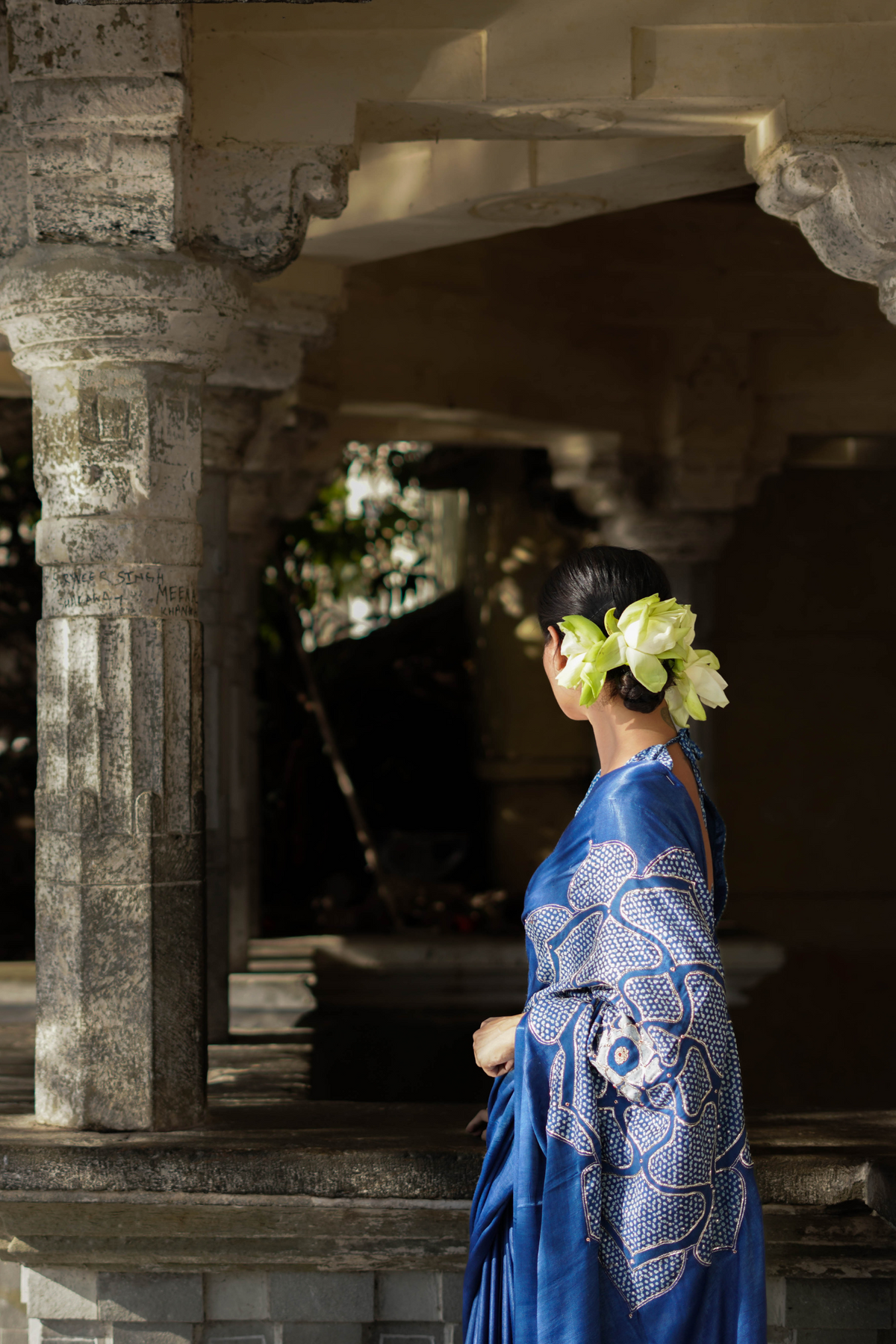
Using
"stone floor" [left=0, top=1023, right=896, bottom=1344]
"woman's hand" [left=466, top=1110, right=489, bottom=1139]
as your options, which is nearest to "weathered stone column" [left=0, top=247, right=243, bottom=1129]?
"stone floor" [left=0, top=1023, right=896, bottom=1344]

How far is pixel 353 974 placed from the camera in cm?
645

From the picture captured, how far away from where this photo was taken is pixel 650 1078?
6.15 ft

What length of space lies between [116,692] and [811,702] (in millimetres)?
7049

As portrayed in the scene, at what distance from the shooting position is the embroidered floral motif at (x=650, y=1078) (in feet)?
6.15

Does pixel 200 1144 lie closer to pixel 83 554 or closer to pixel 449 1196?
pixel 449 1196

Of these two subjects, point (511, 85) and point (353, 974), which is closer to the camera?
point (511, 85)

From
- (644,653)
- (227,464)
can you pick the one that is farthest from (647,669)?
(227,464)

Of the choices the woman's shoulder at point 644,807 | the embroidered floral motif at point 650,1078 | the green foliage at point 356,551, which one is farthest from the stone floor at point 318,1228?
the green foliage at point 356,551

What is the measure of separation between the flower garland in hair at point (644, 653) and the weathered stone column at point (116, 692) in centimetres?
113

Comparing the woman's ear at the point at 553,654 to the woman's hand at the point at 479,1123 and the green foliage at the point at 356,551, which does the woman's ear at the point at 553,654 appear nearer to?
the woman's hand at the point at 479,1123

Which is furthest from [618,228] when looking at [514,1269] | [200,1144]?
[514,1269]

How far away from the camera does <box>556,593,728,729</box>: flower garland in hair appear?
2.00m

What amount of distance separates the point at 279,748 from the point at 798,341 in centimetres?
465

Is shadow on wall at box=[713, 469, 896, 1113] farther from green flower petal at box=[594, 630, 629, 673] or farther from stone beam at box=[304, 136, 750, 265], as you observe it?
green flower petal at box=[594, 630, 629, 673]
